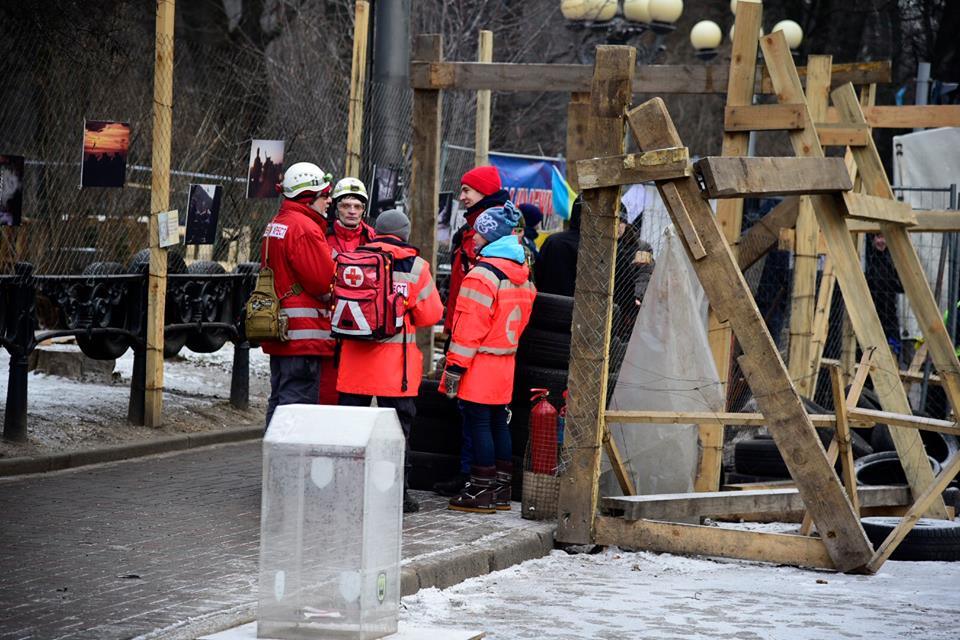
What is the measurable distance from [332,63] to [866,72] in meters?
9.05

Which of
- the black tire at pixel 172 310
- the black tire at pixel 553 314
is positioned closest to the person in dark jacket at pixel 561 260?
the black tire at pixel 553 314

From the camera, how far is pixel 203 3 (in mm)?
27297

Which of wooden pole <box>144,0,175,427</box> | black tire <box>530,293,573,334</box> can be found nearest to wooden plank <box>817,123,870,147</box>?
black tire <box>530,293,573,334</box>

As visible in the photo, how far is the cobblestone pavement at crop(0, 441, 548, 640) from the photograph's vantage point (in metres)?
6.12

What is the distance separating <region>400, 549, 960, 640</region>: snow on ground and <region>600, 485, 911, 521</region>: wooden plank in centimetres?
27

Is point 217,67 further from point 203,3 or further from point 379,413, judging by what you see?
point 203,3

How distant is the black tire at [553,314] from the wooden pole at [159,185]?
9.97 ft

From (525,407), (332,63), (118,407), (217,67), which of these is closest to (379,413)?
(525,407)

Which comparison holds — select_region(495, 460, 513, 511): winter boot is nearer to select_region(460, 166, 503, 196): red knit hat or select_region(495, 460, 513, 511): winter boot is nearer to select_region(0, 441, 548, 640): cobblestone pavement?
select_region(0, 441, 548, 640): cobblestone pavement

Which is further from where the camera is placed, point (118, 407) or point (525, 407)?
point (118, 407)

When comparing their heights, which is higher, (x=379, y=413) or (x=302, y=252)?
(x=302, y=252)

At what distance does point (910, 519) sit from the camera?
8.58 meters

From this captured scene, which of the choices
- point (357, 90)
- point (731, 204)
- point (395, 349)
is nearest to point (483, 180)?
point (395, 349)

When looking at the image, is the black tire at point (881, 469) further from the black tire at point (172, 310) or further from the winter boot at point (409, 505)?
the black tire at point (172, 310)
